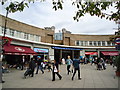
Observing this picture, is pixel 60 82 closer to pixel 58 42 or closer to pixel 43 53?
pixel 43 53

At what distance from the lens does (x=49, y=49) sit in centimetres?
2884

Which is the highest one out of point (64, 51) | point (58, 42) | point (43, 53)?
point (58, 42)

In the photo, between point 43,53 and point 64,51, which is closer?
point 43,53

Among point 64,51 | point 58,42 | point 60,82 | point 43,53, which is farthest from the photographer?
point 64,51

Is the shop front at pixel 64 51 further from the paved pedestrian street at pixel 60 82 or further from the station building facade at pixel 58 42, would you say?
the paved pedestrian street at pixel 60 82

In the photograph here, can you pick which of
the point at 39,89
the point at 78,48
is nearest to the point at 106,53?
the point at 78,48

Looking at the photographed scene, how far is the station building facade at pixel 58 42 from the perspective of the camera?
23.4 m

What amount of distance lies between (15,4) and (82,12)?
90.9 inches

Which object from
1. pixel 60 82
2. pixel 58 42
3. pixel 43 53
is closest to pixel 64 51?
pixel 58 42

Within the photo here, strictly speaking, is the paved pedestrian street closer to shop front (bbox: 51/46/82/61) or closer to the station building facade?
the station building facade

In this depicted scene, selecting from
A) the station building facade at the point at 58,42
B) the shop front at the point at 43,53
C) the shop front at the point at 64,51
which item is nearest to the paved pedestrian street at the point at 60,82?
the station building facade at the point at 58,42

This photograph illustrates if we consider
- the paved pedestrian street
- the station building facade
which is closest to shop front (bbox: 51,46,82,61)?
the station building facade

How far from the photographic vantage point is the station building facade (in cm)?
2345

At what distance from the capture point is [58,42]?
109 ft
